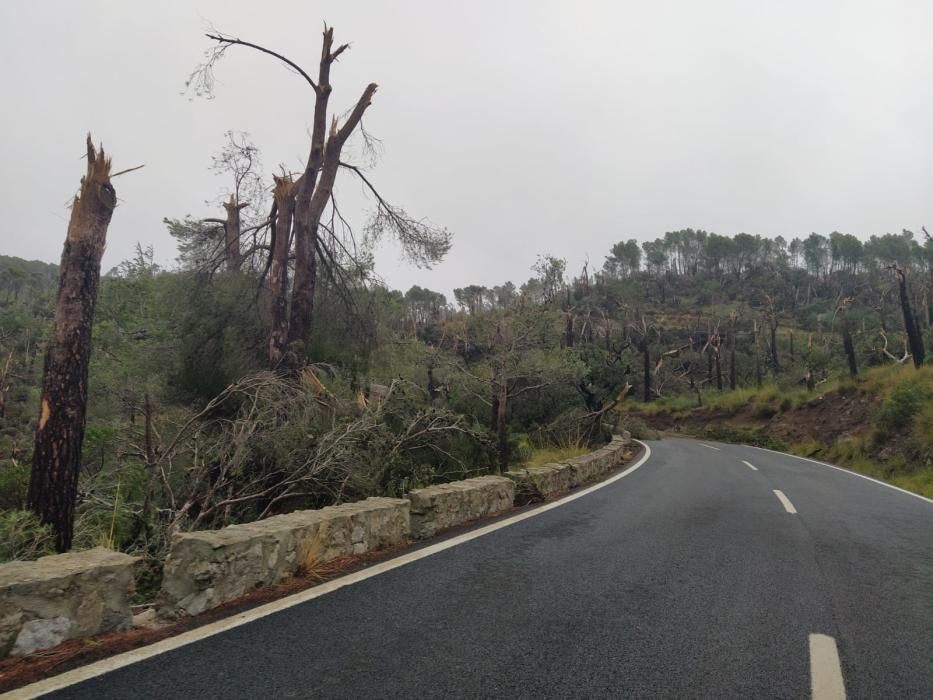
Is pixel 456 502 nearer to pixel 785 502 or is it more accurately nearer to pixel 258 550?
pixel 258 550

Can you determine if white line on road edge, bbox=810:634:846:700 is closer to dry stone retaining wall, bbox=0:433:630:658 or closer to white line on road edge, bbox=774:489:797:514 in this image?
dry stone retaining wall, bbox=0:433:630:658

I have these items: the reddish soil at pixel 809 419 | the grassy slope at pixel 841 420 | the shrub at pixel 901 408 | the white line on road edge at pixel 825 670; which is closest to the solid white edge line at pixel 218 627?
the white line on road edge at pixel 825 670

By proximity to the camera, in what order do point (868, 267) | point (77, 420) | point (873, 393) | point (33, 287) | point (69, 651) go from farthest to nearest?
point (868, 267)
point (33, 287)
point (873, 393)
point (77, 420)
point (69, 651)

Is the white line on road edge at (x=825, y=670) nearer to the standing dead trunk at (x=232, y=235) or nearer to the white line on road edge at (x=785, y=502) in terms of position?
the white line on road edge at (x=785, y=502)

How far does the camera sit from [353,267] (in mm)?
16922

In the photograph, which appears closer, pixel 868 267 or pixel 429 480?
pixel 429 480


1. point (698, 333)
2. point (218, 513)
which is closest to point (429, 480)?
point (218, 513)

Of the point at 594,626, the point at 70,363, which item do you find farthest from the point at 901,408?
the point at 70,363

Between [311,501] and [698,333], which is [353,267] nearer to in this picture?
[311,501]

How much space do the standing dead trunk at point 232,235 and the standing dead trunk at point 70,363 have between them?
30.6 feet

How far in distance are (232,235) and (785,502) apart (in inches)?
590

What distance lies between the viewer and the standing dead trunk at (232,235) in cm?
1579

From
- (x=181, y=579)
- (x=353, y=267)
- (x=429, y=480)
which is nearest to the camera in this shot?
(x=181, y=579)

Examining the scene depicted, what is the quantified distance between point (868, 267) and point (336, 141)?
357 ft
